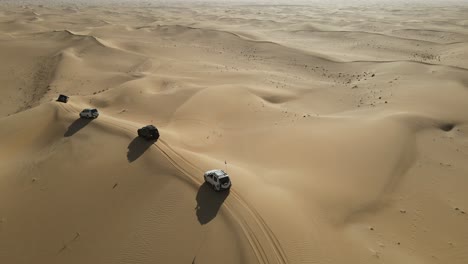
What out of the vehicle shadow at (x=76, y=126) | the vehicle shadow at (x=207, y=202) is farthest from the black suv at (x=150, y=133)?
the vehicle shadow at (x=76, y=126)

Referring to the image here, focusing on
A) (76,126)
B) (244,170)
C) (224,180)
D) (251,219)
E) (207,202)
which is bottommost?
(76,126)

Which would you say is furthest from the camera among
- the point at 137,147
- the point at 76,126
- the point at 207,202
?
the point at 76,126

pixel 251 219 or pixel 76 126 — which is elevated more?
pixel 251 219

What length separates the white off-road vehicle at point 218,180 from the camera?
14.9 metres

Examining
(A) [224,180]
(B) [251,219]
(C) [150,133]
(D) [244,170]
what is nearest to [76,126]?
(C) [150,133]

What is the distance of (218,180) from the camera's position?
48.7 ft

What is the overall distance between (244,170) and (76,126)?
12.7 metres

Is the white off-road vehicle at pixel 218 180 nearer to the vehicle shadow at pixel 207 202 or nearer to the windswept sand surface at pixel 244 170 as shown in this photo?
the vehicle shadow at pixel 207 202

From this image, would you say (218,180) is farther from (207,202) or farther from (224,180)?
(207,202)

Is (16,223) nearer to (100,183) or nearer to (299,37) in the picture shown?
(100,183)

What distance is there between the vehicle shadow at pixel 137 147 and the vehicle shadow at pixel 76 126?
5087mm

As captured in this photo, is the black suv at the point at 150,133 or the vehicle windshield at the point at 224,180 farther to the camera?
the black suv at the point at 150,133

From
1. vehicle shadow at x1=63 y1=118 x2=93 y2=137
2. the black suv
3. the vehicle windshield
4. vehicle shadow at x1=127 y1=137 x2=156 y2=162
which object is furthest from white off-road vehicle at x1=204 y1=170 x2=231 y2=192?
vehicle shadow at x1=63 y1=118 x2=93 y2=137

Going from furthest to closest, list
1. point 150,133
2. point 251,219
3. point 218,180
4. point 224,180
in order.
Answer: point 150,133
point 224,180
point 218,180
point 251,219
